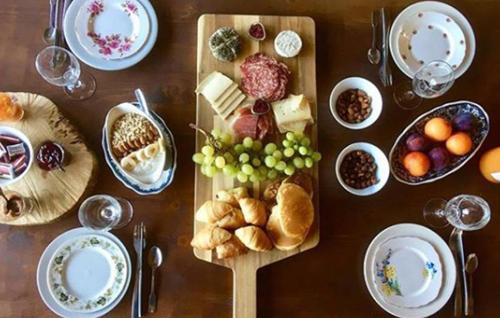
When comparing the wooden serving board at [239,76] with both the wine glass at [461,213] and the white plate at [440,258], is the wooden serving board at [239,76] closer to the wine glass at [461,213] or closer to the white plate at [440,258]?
the white plate at [440,258]

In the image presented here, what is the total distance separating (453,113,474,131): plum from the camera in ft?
3.91

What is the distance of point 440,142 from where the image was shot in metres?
1.20

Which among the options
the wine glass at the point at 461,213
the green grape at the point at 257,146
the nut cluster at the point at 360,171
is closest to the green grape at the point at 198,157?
the green grape at the point at 257,146

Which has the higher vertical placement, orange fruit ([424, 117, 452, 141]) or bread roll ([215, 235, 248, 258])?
orange fruit ([424, 117, 452, 141])

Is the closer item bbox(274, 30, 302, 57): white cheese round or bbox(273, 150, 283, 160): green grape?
bbox(273, 150, 283, 160): green grape

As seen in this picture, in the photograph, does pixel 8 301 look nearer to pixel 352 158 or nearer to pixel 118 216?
pixel 118 216

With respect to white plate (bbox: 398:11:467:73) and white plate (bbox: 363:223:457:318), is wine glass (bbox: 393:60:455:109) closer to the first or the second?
white plate (bbox: 398:11:467:73)

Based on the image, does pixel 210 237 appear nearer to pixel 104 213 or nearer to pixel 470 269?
pixel 104 213

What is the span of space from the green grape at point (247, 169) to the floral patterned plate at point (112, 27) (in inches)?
15.6

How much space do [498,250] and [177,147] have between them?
804 mm

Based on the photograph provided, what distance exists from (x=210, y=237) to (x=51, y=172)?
15.6 inches

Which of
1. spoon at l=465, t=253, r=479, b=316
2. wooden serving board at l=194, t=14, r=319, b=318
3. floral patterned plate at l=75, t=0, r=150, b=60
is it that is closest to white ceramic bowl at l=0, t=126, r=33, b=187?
floral patterned plate at l=75, t=0, r=150, b=60

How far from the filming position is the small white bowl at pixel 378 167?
3.87 feet

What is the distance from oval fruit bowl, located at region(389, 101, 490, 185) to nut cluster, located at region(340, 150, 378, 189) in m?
0.05
